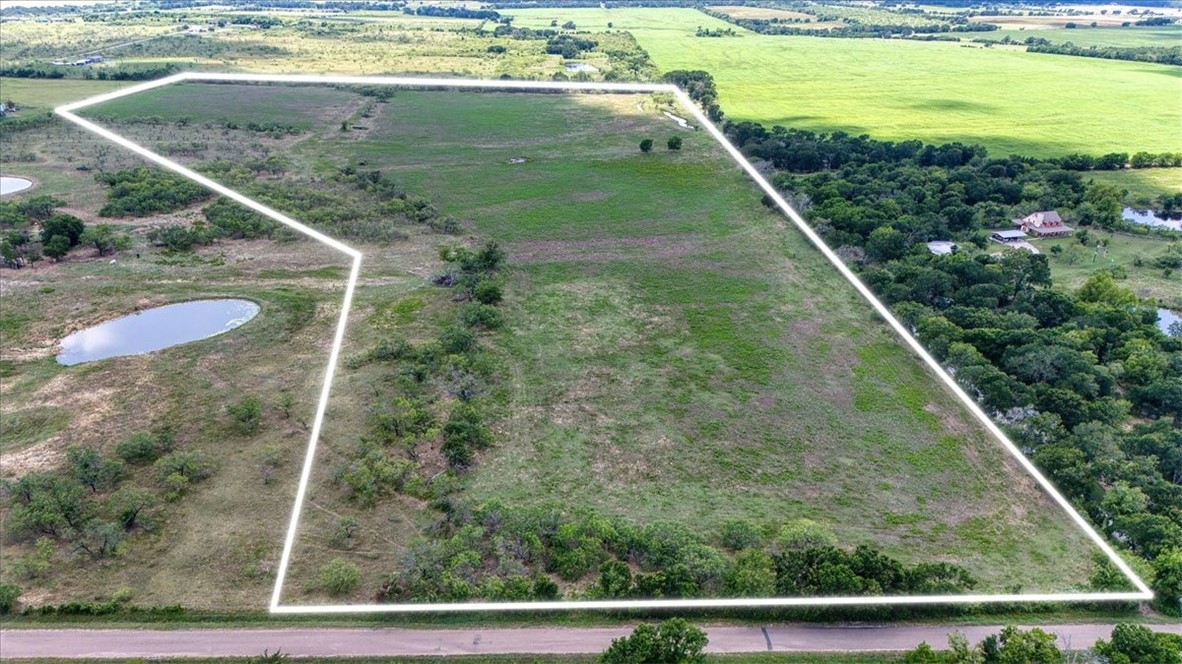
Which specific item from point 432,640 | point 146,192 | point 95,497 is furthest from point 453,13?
point 432,640

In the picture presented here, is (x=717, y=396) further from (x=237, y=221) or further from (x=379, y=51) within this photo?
(x=379, y=51)

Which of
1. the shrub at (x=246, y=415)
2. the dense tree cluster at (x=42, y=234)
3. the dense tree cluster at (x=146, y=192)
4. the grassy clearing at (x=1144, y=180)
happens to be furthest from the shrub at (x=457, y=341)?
the grassy clearing at (x=1144, y=180)

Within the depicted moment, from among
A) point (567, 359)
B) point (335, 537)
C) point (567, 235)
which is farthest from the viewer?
point (567, 235)

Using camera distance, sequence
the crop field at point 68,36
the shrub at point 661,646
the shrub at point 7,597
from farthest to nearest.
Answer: the crop field at point 68,36
the shrub at point 7,597
the shrub at point 661,646

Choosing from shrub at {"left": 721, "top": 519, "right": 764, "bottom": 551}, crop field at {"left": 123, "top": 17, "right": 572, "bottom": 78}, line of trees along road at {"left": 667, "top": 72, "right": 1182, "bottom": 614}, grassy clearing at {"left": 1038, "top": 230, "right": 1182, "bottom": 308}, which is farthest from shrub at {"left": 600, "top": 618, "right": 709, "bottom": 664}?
crop field at {"left": 123, "top": 17, "right": 572, "bottom": 78}

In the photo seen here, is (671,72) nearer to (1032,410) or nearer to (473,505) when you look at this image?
(1032,410)

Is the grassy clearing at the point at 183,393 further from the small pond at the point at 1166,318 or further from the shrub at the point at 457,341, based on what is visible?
the small pond at the point at 1166,318

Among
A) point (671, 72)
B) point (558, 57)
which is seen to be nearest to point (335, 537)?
point (671, 72)
